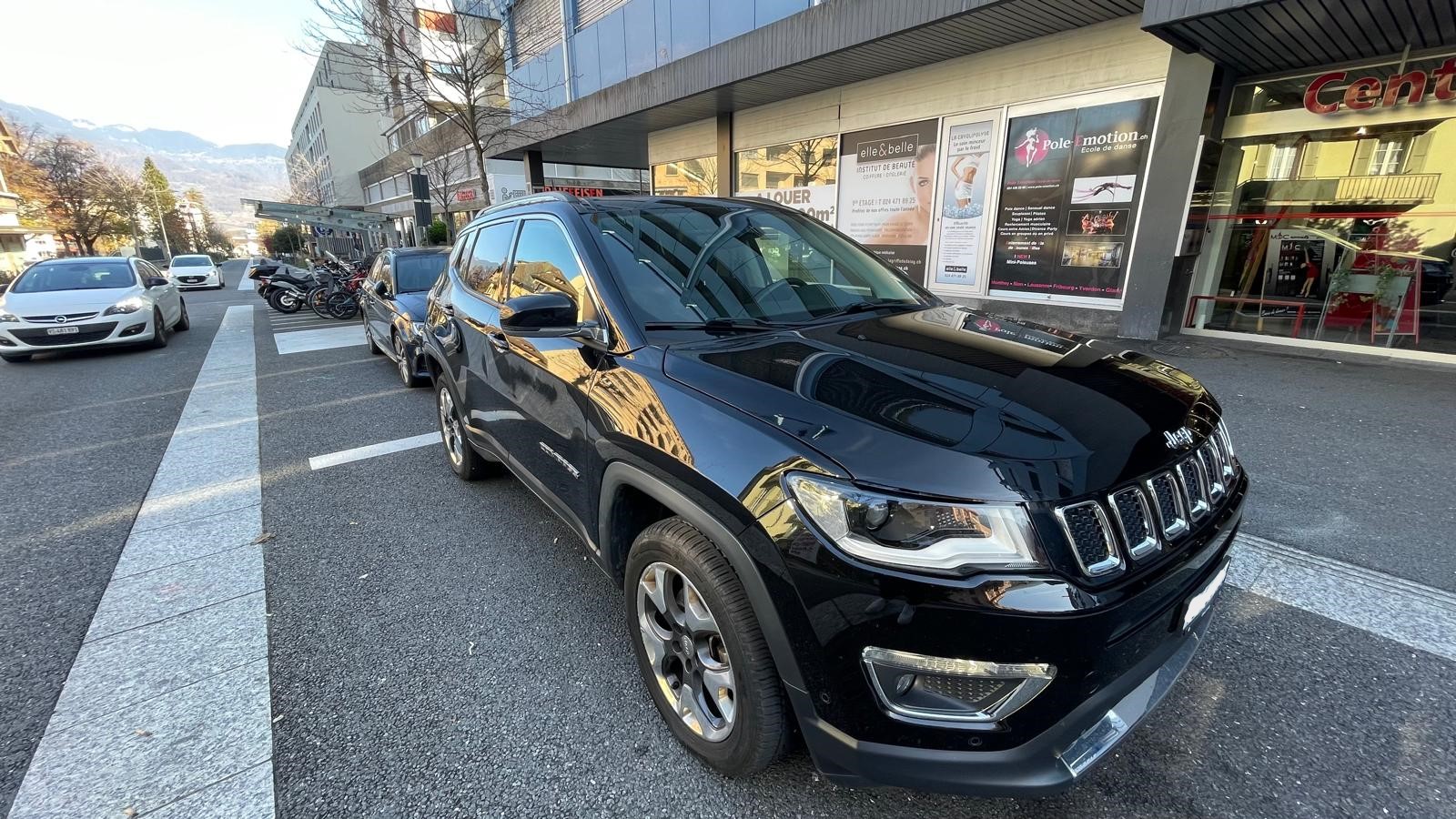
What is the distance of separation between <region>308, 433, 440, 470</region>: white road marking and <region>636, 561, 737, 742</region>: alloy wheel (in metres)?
3.78

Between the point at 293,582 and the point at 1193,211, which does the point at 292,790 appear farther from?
the point at 1193,211

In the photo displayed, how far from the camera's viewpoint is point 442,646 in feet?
8.42

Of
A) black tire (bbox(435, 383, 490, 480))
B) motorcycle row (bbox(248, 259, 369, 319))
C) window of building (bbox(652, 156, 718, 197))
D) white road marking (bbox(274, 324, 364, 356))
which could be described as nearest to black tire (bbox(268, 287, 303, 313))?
motorcycle row (bbox(248, 259, 369, 319))

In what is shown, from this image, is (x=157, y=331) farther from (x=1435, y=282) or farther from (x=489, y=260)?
(x=1435, y=282)

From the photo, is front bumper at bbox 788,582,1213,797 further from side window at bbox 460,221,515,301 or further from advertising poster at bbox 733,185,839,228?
advertising poster at bbox 733,185,839,228

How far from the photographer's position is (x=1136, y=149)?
7449 mm

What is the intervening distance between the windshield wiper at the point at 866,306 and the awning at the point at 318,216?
19587mm

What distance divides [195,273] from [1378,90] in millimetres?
34918

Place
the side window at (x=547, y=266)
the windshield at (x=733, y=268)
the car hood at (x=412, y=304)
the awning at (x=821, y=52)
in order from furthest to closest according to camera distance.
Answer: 1. the awning at (x=821, y=52)
2. the car hood at (x=412, y=304)
3. the side window at (x=547, y=266)
4. the windshield at (x=733, y=268)

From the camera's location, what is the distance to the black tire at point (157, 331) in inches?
377

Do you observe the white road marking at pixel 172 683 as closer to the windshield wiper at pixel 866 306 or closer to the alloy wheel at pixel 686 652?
the alloy wheel at pixel 686 652

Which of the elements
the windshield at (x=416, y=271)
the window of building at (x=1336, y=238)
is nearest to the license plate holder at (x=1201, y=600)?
the windshield at (x=416, y=271)

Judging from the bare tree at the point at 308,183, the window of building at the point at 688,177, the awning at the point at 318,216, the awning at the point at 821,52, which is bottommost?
the awning at the point at 318,216

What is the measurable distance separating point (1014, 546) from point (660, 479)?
0.99 metres
